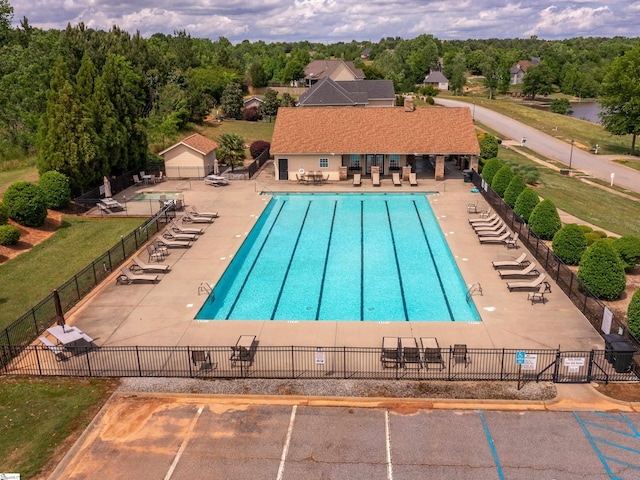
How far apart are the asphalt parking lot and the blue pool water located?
6173 millimetres

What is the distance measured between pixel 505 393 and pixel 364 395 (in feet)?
12.8

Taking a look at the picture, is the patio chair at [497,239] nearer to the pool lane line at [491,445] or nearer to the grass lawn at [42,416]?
the pool lane line at [491,445]

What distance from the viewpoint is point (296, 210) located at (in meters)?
34.2

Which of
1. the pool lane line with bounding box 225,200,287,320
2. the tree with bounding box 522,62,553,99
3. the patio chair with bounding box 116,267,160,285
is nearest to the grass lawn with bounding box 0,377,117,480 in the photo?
the pool lane line with bounding box 225,200,287,320

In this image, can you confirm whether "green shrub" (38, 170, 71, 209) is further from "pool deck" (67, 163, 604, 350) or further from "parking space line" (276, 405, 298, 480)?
"parking space line" (276, 405, 298, 480)

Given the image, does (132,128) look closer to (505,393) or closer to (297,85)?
(505,393)

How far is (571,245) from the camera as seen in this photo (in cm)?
2370

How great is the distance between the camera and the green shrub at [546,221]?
2675 cm

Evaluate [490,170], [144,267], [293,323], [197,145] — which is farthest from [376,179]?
[293,323]

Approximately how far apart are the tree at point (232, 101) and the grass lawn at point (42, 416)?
2351 inches

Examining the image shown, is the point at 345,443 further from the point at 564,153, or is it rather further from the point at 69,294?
the point at 564,153

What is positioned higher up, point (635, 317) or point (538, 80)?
point (538, 80)

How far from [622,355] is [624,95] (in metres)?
49.4

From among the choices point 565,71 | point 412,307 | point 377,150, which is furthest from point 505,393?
point 565,71
